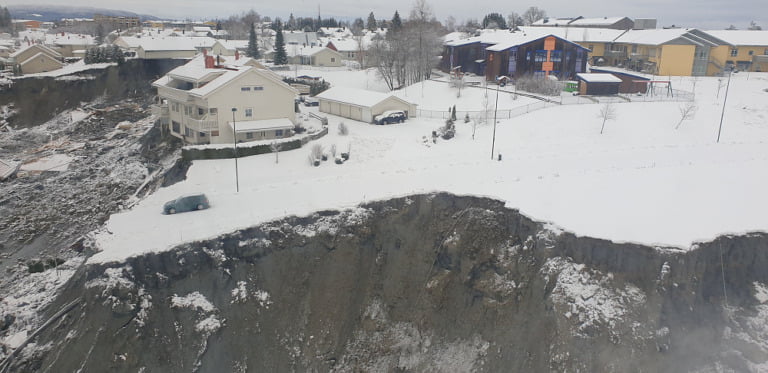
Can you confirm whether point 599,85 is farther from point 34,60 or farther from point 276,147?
point 34,60

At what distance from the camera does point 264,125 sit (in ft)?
126

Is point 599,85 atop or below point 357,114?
atop

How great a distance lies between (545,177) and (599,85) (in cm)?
2511

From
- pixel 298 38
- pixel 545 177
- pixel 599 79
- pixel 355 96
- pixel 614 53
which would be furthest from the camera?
pixel 298 38

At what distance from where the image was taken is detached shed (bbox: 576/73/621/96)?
5166 centimetres

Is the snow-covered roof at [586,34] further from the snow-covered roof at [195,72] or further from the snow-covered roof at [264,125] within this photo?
the snow-covered roof at [195,72]

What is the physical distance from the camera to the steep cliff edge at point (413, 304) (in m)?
21.0

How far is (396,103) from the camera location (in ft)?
152

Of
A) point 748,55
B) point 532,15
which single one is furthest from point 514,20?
point 748,55

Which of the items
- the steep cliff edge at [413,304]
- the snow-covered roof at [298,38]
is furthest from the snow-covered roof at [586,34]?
the steep cliff edge at [413,304]

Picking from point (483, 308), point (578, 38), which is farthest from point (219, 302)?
point (578, 38)

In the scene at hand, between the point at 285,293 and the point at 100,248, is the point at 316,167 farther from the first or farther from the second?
the point at 100,248

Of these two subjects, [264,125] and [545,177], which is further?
[264,125]

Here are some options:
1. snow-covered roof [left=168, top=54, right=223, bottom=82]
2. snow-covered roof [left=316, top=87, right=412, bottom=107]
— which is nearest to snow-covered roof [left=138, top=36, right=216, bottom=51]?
snow-covered roof [left=168, top=54, right=223, bottom=82]
